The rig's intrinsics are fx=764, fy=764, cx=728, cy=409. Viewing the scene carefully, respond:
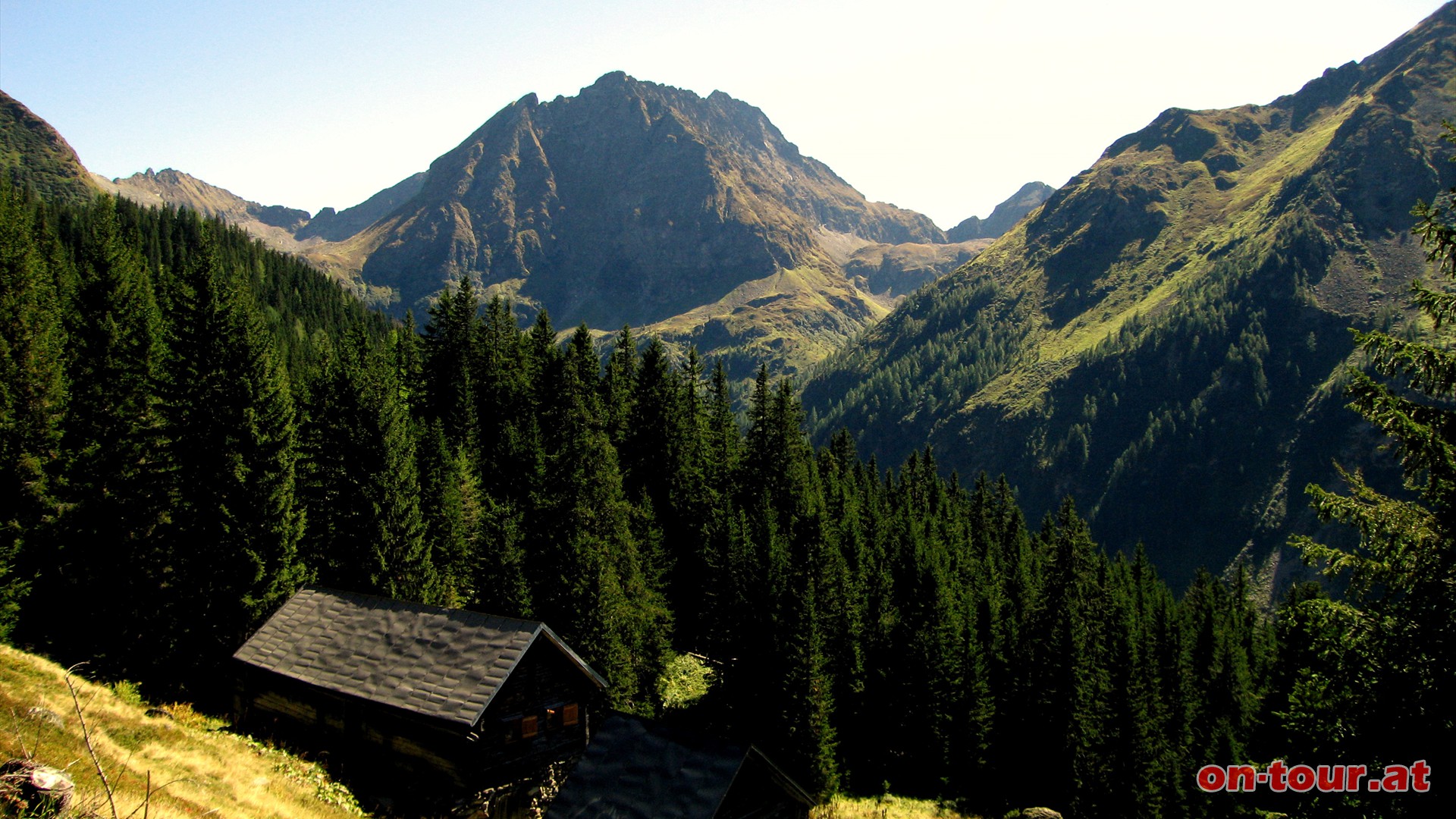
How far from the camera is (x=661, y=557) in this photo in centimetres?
4966

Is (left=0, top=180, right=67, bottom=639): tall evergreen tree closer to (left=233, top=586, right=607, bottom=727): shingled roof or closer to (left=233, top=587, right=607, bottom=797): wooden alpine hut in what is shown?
(left=233, top=586, right=607, bottom=727): shingled roof

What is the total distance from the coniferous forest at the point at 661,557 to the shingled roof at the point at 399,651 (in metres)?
4.53

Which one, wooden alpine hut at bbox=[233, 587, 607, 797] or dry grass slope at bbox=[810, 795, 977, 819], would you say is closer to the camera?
wooden alpine hut at bbox=[233, 587, 607, 797]

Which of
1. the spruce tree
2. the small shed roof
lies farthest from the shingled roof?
the spruce tree

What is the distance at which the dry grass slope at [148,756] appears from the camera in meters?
13.6

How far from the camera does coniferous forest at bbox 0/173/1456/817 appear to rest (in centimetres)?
1428

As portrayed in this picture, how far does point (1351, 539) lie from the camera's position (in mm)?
174375

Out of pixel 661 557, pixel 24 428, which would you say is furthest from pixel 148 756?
pixel 661 557

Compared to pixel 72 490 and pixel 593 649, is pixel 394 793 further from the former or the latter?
pixel 72 490

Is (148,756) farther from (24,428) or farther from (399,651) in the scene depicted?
(24,428)

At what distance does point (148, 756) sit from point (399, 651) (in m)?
8.42

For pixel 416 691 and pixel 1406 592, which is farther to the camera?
pixel 416 691

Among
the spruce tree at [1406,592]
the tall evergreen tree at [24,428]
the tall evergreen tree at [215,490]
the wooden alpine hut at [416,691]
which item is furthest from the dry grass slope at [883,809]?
the tall evergreen tree at [24,428]

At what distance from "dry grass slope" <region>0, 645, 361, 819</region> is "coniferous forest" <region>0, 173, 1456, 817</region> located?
9309mm
